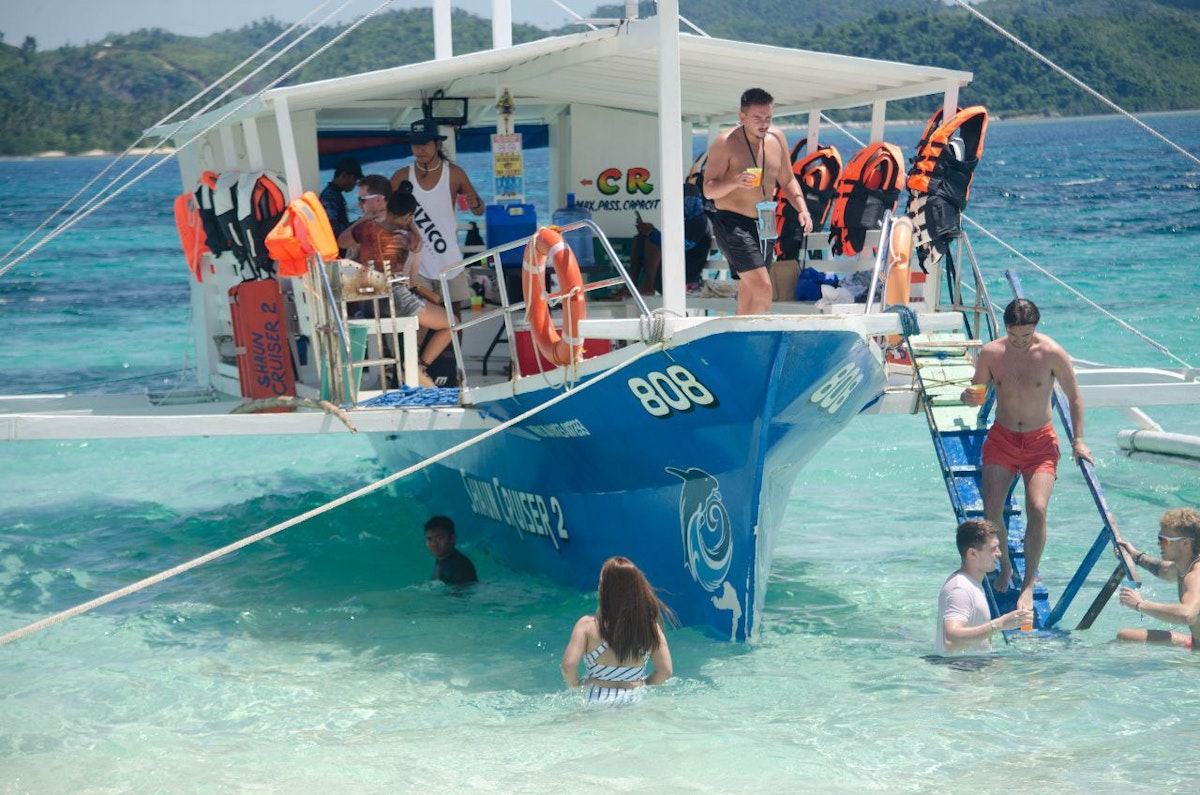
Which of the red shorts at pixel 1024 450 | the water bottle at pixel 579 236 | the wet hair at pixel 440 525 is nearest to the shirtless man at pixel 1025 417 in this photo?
the red shorts at pixel 1024 450

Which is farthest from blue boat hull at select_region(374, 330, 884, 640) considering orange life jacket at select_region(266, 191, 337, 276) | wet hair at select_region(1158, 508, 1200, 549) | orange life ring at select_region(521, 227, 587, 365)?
wet hair at select_region(1158, 508, 1200, 549)

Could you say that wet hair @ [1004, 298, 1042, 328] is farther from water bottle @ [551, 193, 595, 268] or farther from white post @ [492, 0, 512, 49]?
white post @ [492, 0, 512, 49]

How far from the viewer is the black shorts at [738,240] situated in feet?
27.0

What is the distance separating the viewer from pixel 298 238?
836 cm

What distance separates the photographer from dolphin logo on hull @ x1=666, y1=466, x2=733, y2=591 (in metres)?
Answer: 7.80

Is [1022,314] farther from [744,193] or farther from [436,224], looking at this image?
[436,224]

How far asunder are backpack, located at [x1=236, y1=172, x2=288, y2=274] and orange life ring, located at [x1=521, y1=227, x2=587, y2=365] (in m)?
2.30

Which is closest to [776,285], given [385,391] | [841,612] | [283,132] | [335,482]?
[841,612]

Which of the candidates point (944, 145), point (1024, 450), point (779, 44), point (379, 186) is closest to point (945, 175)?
point (944, 145)

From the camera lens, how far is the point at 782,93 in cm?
1100

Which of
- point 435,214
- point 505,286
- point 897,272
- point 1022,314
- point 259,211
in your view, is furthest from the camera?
point 435,214

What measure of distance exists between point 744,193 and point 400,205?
8.16ft

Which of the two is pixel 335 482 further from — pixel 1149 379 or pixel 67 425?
pixel 1149 379

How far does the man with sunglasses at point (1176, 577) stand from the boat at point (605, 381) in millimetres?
1648
